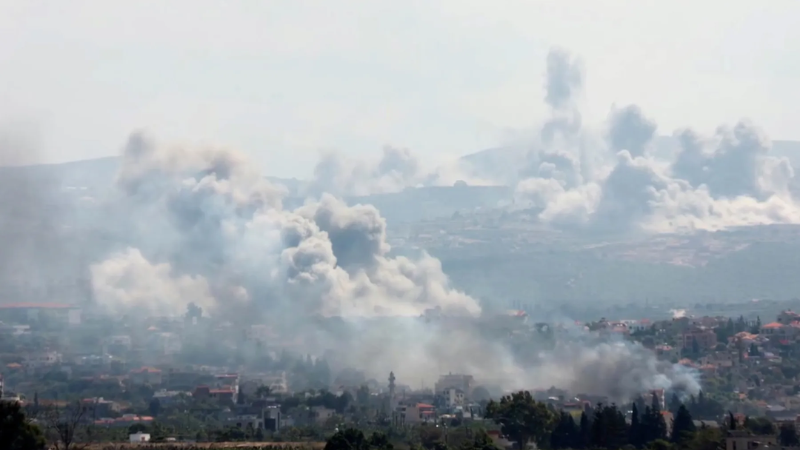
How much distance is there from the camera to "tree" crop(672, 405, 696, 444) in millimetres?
55203

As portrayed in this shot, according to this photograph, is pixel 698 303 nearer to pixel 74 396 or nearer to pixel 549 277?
pixel 549 277

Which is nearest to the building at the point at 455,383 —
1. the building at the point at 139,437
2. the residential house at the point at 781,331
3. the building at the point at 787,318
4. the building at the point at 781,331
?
the building at the point at 139,437

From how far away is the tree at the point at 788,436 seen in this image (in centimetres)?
5325

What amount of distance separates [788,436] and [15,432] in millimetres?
29514

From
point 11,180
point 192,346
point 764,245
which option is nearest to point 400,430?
point 192,346

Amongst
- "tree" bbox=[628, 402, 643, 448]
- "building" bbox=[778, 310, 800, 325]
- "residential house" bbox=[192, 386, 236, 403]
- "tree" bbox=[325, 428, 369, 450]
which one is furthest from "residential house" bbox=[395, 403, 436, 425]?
"building" bbox=[778, 310, 800, 325]

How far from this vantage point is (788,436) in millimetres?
54688

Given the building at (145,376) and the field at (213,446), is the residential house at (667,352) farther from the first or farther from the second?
the field at (213,446)

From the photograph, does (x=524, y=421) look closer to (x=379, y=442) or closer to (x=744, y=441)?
(x=379, y=442)

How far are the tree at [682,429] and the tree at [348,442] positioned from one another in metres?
12.3

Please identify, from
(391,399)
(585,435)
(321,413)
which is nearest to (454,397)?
(391,399)

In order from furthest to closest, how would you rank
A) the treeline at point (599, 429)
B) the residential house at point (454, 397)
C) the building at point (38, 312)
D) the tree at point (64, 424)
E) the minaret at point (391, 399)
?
the building at point (38, 312) → the residential house at point (454, 397) → the minaret at point (391, 399) → the treeline at point (599, 429) → the tree at point (64, 424)

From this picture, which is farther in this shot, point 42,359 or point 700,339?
point 700,339

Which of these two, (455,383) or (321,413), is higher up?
(455,383)
